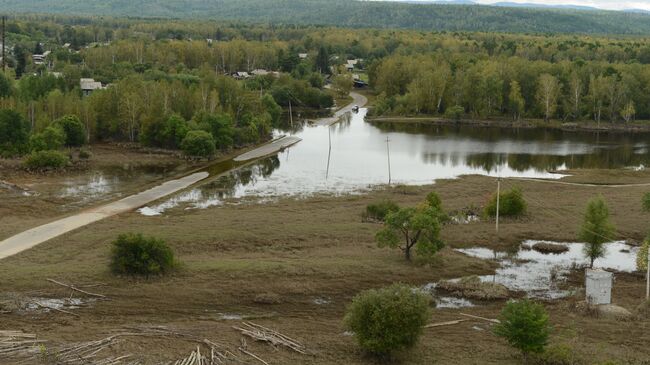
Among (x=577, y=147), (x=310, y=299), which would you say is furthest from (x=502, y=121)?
(x=310, y=299)

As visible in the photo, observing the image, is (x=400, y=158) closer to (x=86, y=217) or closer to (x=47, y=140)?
(x=47, y=140)

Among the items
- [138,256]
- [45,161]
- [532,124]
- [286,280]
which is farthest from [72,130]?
[532,124]

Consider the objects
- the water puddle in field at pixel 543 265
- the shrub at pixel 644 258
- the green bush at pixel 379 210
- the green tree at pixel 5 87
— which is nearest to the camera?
the water puddle in field at pixel 543 265

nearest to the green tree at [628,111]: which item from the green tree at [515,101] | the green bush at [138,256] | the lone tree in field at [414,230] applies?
the green tree at [515,101]

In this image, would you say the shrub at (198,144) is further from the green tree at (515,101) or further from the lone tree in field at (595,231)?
the green tree at (515,101)

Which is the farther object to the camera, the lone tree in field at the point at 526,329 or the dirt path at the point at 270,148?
the dirt path at the point at 270,148

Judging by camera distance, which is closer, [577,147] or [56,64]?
[577,147]

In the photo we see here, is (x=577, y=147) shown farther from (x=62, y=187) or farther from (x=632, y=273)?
(x=62, y=187)
